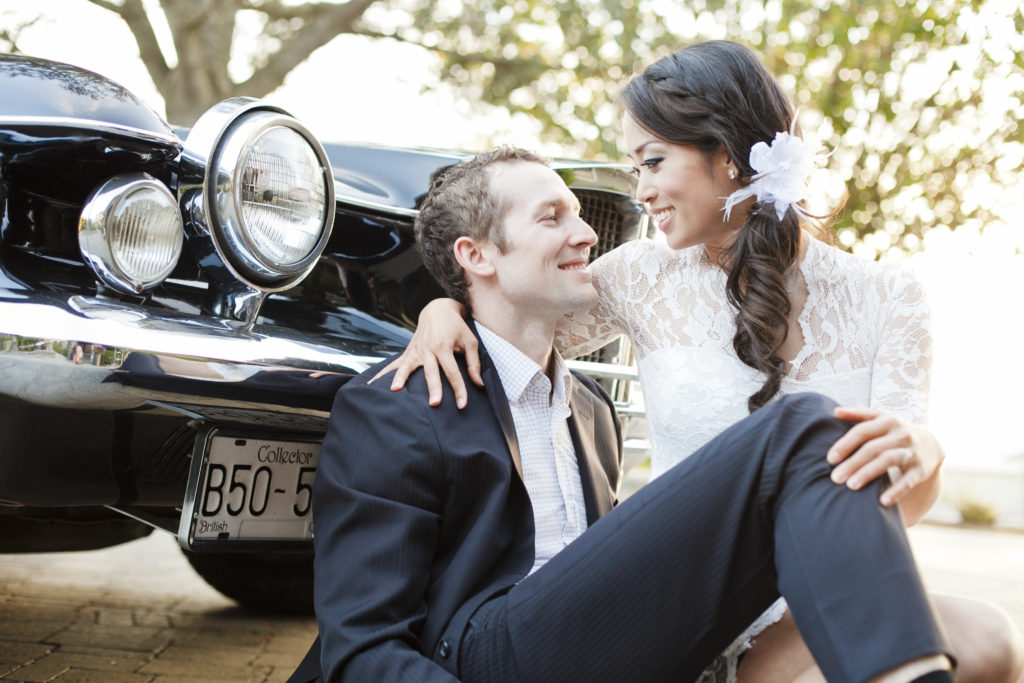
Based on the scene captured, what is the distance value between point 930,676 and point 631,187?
6.22ft

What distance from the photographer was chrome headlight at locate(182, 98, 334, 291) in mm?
1992

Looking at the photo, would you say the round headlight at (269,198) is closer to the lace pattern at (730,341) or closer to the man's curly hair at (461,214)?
the man's curly hair at (461,214)

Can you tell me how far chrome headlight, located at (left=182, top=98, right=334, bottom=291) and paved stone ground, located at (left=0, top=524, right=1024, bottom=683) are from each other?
1.17 meters

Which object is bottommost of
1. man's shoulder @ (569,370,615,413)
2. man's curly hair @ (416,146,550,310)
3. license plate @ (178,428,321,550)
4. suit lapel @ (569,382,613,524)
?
license plate @ (178,428,321,550)

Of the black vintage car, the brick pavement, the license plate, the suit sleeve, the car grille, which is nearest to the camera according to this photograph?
the suit sleeve

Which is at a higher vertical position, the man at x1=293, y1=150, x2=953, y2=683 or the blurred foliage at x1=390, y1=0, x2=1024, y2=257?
the blurred foliage at x1=390, y1=0, x2=1024, y2=257

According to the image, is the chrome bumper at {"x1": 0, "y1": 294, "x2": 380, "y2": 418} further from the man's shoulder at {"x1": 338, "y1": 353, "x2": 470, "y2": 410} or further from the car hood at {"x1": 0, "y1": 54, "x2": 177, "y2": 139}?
the car hood at {"x1": 0, "y1": 54, "x2": 177, "y2": 139}

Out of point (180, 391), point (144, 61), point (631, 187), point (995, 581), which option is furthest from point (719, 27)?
point (180, 391)

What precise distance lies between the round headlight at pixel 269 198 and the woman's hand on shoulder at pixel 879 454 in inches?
46.6

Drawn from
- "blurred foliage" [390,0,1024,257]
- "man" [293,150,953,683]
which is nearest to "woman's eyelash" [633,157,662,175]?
"man" [293,150,953,683]

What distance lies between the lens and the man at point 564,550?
53.1 inches

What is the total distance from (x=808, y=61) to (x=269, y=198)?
9320mm

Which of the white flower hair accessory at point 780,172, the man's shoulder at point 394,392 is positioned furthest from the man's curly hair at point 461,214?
the white flower hair accessory at point 780,172

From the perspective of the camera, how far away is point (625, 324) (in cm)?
231
